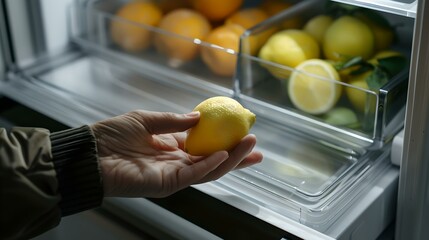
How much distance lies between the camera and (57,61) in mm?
1519

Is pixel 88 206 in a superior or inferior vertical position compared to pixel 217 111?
inferior

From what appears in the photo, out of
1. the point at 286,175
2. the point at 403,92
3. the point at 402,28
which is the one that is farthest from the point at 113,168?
the point at 402,28

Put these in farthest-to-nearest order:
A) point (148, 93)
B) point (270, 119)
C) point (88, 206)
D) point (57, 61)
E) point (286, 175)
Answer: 1. point (57, 61)
2. point (148, 93)
3. point (270, 119)
4. point (286, 175)
5. point (88, 206)

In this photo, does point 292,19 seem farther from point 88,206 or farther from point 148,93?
point 88,206

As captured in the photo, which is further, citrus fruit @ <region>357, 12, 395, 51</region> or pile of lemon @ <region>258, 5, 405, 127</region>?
citrus fruit @ <region>357, 12, 395, 51</region>

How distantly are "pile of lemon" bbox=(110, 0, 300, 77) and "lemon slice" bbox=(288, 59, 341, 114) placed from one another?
0.50ft

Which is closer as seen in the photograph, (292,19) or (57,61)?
(292,19)

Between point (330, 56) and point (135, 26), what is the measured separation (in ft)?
1.38

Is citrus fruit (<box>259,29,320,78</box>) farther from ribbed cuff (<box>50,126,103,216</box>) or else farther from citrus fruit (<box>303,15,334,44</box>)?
ribbed cuff (<box>50,126,103,216</box>)

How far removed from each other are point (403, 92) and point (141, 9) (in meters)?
0.59

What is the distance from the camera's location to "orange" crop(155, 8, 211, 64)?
1.39 meters

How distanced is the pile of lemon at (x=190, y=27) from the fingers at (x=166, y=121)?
11.7 inches

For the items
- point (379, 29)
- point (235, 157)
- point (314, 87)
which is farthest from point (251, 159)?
point (379, 29)

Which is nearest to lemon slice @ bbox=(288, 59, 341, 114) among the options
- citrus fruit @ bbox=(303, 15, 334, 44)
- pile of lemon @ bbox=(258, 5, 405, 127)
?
pile of lemon @ bbox=(258, 5, 405, 127)
